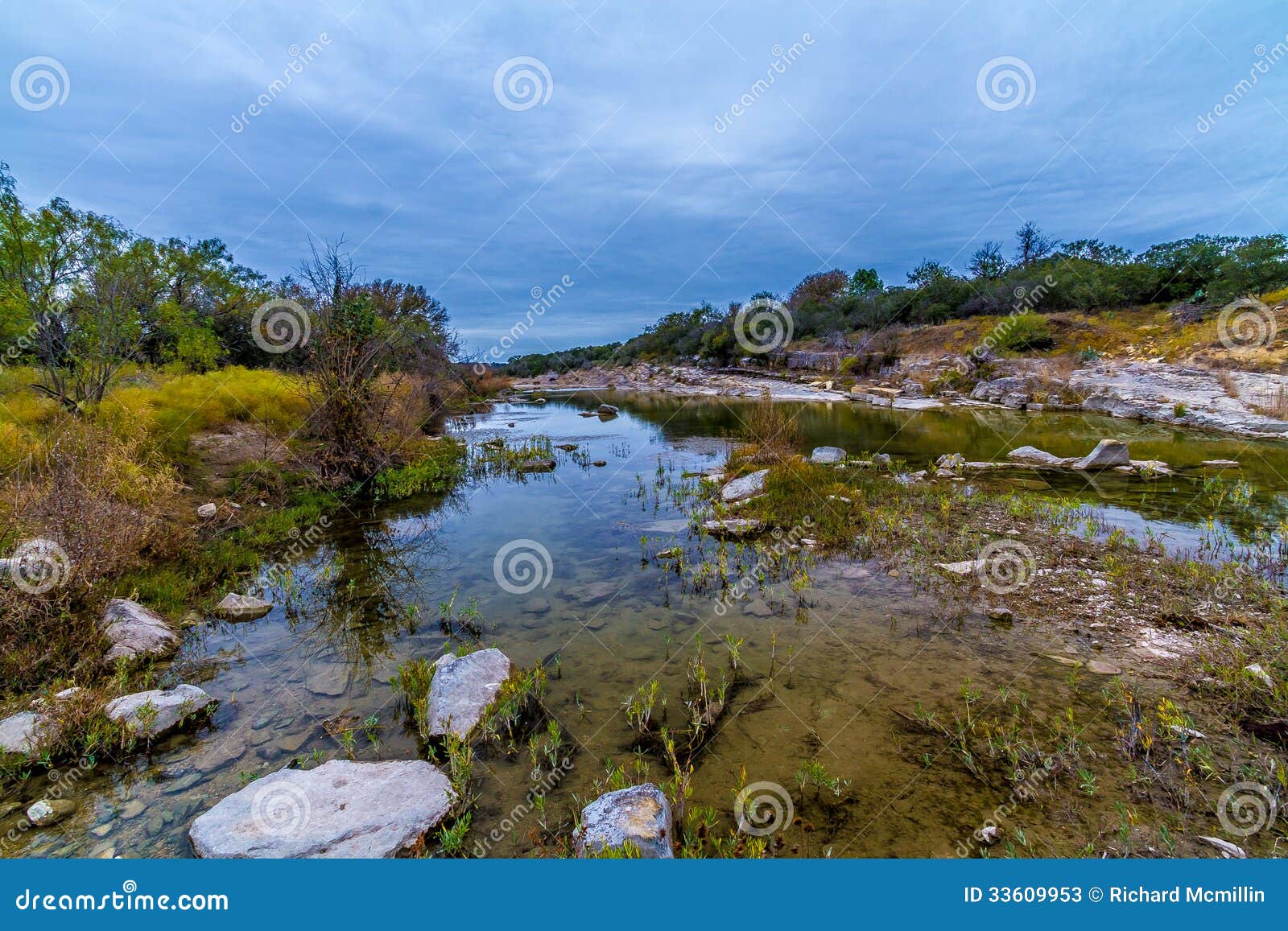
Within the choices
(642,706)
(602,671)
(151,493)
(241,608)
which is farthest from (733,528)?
(151,493)

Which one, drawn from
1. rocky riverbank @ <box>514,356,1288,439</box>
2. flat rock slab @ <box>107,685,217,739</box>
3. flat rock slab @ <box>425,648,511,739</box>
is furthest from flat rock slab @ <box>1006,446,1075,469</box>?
flat rock slab @ <box>107,685,217,739</box>

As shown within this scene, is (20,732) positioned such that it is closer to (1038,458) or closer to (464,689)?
(464,689)

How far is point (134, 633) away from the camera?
5.74 meters

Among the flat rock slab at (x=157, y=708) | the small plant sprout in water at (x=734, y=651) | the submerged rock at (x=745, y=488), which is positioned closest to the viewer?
the flat rock slab at (x=157, y=708)

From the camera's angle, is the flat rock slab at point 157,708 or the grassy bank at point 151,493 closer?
the flat rock slab at point 157,708

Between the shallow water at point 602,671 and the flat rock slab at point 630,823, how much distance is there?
0.43m

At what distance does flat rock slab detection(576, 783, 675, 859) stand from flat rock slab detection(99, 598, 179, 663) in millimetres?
5087

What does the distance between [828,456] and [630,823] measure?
1291 cm

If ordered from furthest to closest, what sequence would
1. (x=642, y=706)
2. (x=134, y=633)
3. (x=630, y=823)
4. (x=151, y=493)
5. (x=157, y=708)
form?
(x=151, y=493) → (x=134, y=633) → (x=642, y=706) → (x=157, y=708) → (x=630, y=823)

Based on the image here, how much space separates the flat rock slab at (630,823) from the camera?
312 centimetres

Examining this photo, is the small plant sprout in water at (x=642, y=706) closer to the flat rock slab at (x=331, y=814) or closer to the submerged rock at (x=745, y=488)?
the flat rock slab at (x=331, y=814)

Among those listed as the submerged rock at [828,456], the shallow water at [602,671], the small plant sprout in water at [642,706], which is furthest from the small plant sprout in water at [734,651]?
the submerged rock at [828,456]

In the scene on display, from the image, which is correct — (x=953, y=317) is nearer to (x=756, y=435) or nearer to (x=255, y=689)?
(x=756, y=435)

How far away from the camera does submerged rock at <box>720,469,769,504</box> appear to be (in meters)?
11.5
